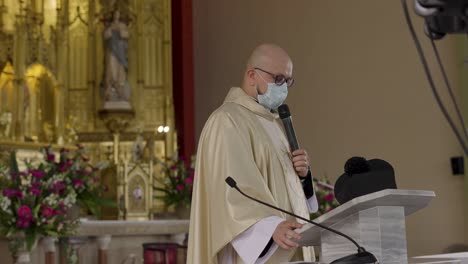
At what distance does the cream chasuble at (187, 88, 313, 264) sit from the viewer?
2951mm

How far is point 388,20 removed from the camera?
27.1ft

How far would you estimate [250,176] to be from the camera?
305cm

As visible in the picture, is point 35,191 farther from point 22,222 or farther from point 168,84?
point 168,84

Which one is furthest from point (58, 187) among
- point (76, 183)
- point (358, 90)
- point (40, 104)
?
point (358, 90)

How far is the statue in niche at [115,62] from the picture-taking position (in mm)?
8477

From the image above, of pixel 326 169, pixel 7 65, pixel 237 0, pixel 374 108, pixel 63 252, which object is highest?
pixel 237 0

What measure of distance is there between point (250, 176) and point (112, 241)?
2.86 m

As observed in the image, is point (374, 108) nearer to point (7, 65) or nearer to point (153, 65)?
point (153, 65)

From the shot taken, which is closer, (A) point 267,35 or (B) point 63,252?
(B) point 63,252

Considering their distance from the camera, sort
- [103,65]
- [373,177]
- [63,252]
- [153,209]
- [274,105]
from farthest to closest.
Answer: [103,65]
[153,209]
[63,252]
[274,105]
[373,177]

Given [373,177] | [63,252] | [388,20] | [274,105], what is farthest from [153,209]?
[373,177]

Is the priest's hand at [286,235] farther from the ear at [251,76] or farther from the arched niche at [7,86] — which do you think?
the arched niche at [7,86]

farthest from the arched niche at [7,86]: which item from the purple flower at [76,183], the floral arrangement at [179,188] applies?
the purple flower at [76,183]

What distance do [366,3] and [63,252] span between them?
14.9ft
